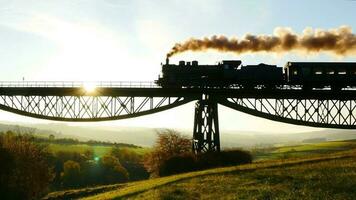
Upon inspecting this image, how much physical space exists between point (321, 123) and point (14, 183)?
3038 centimetres

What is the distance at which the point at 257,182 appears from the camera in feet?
96.3

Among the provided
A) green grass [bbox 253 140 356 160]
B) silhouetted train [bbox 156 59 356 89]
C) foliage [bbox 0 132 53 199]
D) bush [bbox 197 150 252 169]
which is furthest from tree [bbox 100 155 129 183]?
silhouetted train [bbox 156 59 356 89]

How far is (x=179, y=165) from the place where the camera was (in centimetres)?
4431

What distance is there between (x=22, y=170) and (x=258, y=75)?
2598 cm

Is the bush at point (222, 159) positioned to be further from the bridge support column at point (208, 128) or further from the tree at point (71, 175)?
the tree at point (71, 175)

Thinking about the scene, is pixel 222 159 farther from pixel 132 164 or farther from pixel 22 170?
pixel 132 164

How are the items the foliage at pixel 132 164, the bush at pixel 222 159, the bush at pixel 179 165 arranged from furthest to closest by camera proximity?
1. the foliage at pixel 132 164
2. the bush at pixel 179 165
3. the bush at pixel 222 159

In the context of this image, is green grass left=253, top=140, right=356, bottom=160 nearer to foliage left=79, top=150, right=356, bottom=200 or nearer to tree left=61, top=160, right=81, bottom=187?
tree left=61, top=160, right=81, bottom=187

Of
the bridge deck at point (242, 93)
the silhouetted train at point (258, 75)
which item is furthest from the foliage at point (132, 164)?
the silhouetted train at point (258, 75)

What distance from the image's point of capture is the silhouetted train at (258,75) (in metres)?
43.9

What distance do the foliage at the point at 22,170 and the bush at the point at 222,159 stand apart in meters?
19.1

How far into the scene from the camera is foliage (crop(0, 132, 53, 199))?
4800 cm

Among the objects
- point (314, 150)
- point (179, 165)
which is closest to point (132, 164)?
point (314, 150)

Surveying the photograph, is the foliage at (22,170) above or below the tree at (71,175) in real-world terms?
above
